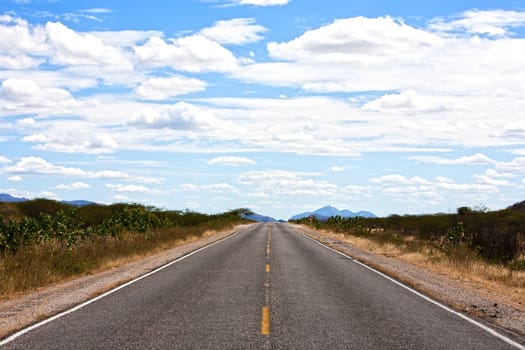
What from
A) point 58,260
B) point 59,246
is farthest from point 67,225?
point 58,260

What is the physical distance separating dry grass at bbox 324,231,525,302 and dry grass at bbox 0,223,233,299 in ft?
39.7

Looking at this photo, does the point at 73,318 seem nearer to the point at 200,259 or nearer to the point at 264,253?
the point at 200,259

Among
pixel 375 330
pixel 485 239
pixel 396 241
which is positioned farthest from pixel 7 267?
pixel 396 241

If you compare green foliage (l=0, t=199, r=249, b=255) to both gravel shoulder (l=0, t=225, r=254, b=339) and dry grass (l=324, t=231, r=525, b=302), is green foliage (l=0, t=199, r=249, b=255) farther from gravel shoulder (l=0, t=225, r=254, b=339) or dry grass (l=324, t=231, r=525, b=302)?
dry grass (l=324, t=231, r=525, b=302)

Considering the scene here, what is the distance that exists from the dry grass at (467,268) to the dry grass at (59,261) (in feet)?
39.7

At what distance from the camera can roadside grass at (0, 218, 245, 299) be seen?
14711 millimetres

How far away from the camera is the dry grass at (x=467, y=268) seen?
1628 centimetres

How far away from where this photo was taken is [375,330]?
907 cm

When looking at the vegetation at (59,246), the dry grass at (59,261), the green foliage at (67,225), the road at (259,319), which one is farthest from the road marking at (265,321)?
the green foliage at (67,225)

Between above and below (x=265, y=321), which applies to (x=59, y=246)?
above

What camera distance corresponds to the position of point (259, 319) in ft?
32.4

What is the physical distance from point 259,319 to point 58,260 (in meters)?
10.1

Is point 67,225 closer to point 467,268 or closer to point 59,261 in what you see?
point 59,261

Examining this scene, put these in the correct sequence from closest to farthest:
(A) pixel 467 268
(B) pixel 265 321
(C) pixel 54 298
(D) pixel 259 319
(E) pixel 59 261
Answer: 1. (B) pixel 265 321
2. (D) pixel 259 319
3. (C) pixel 54 298
4. (E) pixel 59 261
5. (A) pixel 467 268
